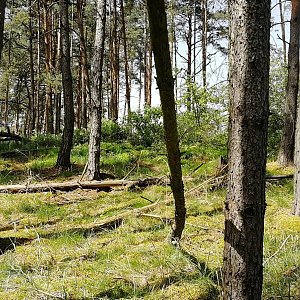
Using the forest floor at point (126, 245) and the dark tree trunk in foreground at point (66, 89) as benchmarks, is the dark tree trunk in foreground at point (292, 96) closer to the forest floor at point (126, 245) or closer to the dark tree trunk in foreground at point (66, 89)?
the forest floor at point (126, 245)

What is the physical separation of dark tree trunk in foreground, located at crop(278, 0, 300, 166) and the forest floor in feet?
3.81

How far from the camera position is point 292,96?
7.40 m

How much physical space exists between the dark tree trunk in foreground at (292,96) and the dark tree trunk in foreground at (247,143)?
5.80m

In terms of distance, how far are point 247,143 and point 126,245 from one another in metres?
2.24

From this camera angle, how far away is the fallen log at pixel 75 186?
6203 millimetres

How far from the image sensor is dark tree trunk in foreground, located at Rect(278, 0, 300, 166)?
23.6ft

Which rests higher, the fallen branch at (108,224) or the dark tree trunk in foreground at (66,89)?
the dark tree trunk in foreground at (66,89)

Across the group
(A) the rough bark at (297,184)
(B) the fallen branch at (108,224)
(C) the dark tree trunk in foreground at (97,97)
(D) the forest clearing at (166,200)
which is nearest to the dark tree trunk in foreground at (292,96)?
(D) the forest clearing at (166,200)

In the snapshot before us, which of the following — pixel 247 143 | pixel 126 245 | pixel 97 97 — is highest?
pixel 97 97

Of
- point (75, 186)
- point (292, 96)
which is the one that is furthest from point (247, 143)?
point (292, 96)

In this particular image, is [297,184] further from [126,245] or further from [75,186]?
[75,186]

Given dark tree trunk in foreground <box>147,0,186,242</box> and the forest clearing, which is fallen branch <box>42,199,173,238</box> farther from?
dark tree trunk in foreground <box>147,0,186,242</box>

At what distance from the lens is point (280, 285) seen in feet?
8.43

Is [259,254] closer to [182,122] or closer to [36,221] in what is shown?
[36,221]
